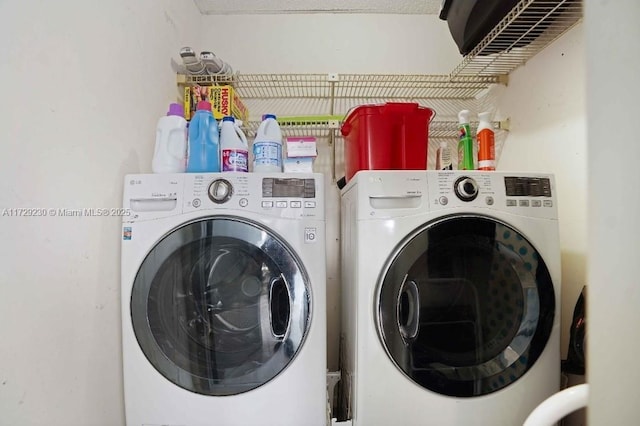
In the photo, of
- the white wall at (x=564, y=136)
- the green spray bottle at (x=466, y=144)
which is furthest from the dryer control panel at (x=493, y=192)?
the green spray bottle at (x=466, y=144)

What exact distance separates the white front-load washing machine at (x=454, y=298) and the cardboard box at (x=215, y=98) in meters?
0.81

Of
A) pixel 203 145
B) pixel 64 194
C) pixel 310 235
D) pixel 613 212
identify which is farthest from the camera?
pixel 203 145

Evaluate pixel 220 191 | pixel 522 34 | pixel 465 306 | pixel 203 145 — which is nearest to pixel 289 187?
pixel 220 191

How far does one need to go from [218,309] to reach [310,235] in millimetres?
388

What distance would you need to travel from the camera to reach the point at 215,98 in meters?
1.37

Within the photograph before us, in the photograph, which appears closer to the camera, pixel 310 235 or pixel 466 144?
pixel 310 235

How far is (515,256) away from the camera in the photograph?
92cm

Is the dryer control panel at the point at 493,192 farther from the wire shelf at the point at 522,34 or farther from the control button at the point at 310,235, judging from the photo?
the wire shelf at the point at 522,34

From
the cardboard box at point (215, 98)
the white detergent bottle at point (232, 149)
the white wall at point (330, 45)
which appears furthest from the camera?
the white wall at point (330, 45)

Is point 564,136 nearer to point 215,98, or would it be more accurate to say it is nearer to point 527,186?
point 527,186

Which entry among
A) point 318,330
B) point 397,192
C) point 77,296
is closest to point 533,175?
point 397,192

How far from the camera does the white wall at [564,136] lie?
1.06 m

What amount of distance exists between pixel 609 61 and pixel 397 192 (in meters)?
0.62

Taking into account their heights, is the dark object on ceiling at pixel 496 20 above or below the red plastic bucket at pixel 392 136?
above
